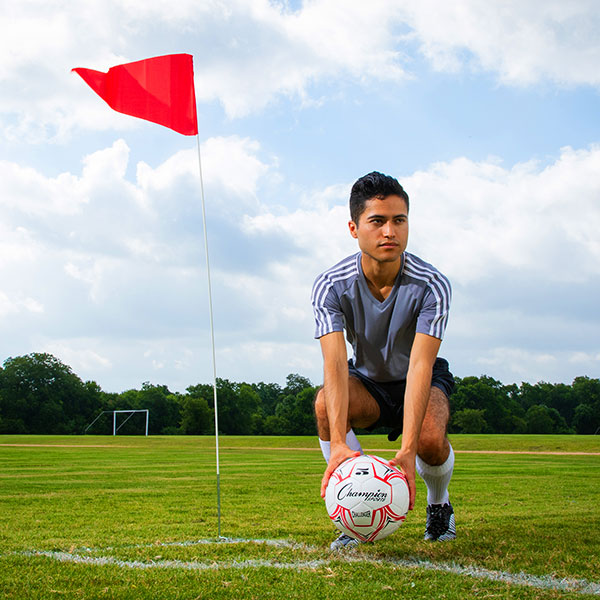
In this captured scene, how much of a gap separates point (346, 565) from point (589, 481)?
1082 cm

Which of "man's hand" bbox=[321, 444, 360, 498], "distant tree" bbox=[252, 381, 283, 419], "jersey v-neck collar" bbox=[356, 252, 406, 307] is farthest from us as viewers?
"distant tree" bbox=[252, 381, 283, 419]

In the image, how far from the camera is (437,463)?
4.70 metres

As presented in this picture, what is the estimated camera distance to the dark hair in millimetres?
4219

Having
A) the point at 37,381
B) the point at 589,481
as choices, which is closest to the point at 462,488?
the point at 589,481

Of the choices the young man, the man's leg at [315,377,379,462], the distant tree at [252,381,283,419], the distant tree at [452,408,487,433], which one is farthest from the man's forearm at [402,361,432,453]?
the distant tree at [252,381,283,419]

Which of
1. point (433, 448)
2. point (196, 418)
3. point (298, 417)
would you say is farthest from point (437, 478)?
point (196, 418)

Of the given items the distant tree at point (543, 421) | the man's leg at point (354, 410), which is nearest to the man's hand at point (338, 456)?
the man's leg at point (354, 410)

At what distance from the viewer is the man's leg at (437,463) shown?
4.47 metres

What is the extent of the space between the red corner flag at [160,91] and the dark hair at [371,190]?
3.08m

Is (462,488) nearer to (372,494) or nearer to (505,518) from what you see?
(505,518)

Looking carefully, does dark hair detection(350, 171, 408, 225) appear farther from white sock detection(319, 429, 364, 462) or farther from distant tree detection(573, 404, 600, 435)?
distant tree detection(573, 404, 600, 435)

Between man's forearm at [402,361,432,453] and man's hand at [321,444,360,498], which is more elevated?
man's forearm at [402,361,432,453]

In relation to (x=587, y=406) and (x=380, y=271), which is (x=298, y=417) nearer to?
(x=587, y=406)

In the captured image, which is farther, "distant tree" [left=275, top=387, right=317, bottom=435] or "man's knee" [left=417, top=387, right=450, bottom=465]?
"distant tree" [left=275, top=387, right=317, bottom=435]
